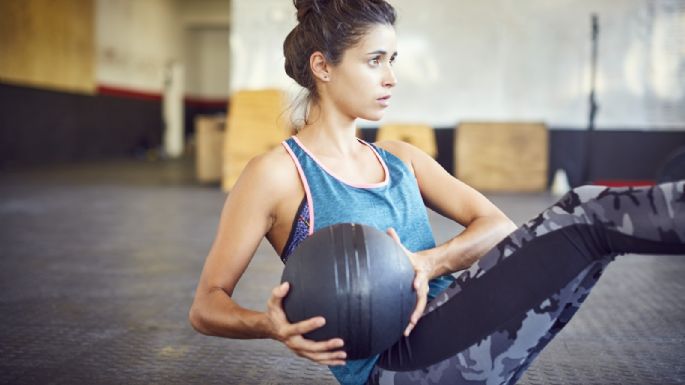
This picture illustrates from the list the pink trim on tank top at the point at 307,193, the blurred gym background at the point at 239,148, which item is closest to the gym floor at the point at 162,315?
the blurred gym background at the point at 239,148

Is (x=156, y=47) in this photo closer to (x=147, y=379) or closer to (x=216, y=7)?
(x=216, y=7)

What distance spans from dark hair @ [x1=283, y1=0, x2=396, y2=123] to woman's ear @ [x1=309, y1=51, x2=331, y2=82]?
0.04 ft

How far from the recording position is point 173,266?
10.2 feet

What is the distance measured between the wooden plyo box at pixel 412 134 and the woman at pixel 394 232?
16.7 ft

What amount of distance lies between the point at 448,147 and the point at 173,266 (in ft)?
15.1

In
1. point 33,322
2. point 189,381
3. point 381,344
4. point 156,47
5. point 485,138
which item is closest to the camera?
point 381,344

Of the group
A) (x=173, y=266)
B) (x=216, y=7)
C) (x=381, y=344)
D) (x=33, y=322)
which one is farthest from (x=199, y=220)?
(x=216, y=7)

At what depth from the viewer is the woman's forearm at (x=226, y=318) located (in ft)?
3.42

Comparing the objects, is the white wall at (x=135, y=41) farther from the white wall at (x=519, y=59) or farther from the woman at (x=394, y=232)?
the woman at (x=394, y=232)

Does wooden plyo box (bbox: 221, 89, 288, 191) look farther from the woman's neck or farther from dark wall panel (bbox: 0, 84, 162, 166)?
the woman's neck

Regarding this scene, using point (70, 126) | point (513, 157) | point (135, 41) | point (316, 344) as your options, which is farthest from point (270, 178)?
point (135, 41)

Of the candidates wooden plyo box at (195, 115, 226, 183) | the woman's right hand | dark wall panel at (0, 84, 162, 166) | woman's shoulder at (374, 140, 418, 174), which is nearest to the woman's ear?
woman's shoulder at (374, 140, 418, 174)

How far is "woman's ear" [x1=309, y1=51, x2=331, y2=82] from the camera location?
1272 mm

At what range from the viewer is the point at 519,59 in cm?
692
